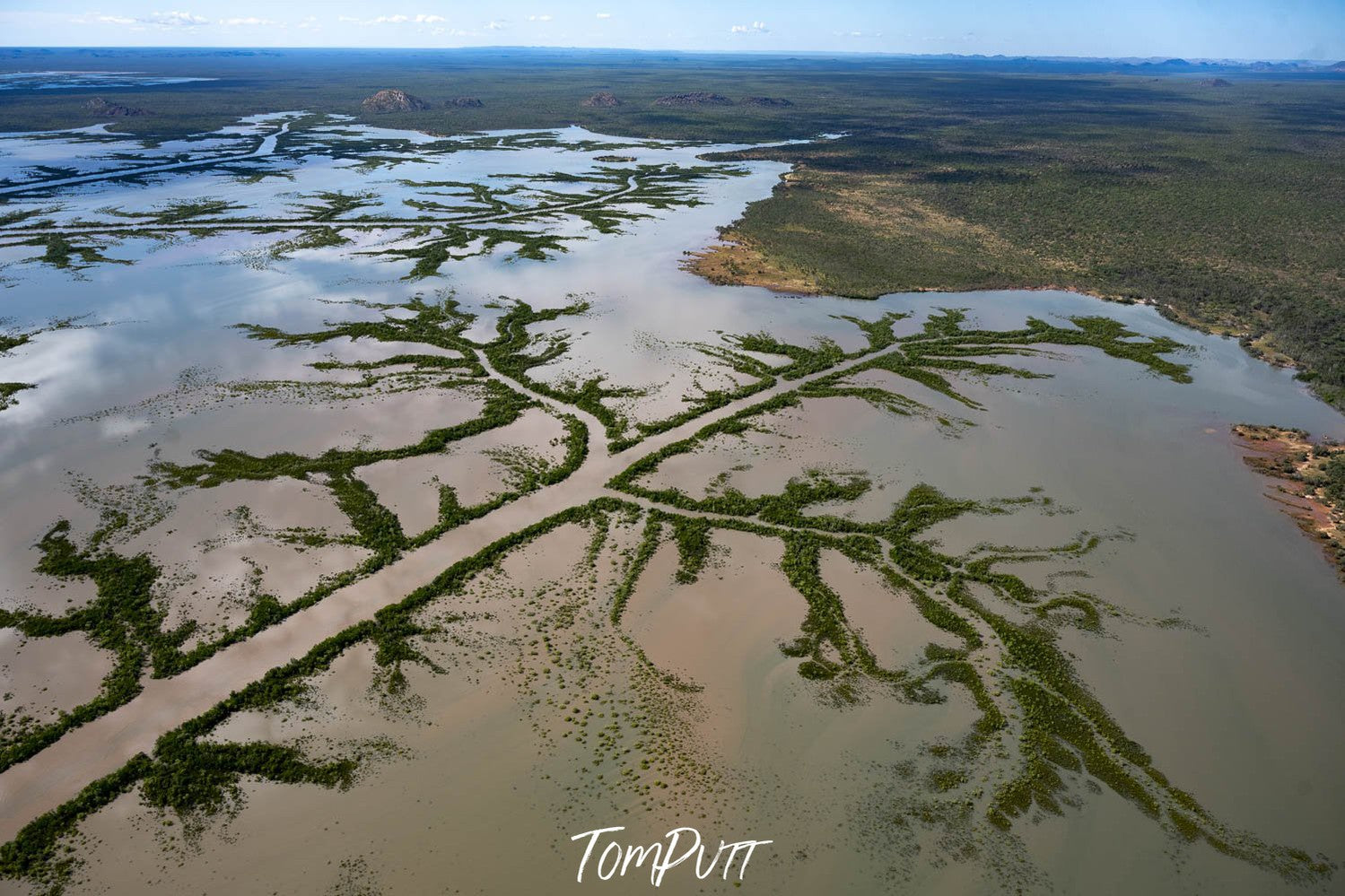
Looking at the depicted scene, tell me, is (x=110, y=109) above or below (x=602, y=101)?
below

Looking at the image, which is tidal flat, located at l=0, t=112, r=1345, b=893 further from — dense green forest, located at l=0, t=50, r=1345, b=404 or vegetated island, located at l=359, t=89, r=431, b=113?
vegetated island, located at l=359, t=89, r=431, b=113

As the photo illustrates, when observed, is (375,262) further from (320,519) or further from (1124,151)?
(1124,151)

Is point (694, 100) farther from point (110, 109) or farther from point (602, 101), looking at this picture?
point (110, 109)

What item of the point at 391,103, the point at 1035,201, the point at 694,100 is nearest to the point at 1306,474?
the point at 1035,201

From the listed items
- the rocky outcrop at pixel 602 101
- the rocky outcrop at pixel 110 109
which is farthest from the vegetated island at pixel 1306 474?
the rocky outcrop at pixel 110 109

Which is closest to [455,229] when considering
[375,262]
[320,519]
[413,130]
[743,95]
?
[375,262]

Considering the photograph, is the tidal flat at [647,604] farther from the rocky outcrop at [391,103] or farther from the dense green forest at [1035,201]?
the rocky outcrop at [391,103]

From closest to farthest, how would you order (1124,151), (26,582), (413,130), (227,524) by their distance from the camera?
(26,582) → (227,524) → (1124,151) → (413,130)

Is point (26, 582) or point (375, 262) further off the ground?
point (375, 262)
